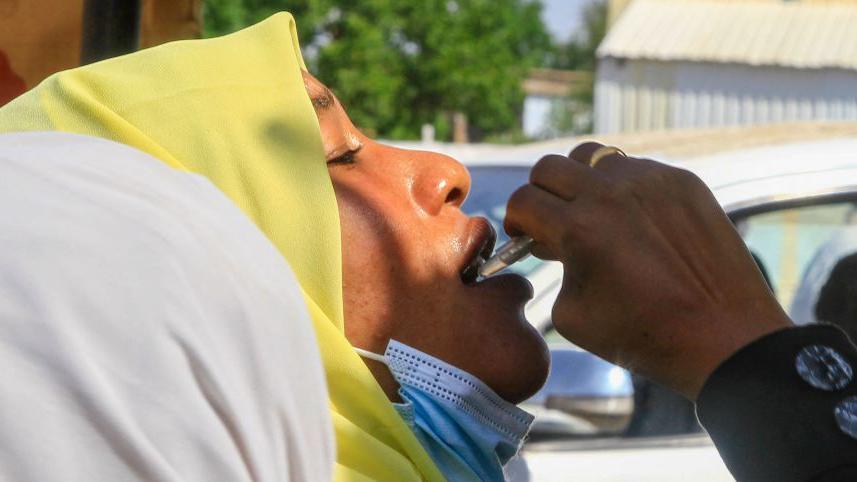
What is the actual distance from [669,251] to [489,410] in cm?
47

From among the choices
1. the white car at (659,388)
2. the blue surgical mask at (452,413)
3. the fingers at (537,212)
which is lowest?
the white car at (659,388)

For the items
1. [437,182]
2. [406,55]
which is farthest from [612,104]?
[437,182]

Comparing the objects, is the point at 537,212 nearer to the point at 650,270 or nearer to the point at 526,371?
the point at 650,270

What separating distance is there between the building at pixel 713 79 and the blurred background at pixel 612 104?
28mm

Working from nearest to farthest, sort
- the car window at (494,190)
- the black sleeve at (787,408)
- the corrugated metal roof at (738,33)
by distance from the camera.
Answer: the black sleeve at (787,408) → the car window at (494,190) → the corrugated metal roof at (738,33)

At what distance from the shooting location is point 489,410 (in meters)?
1.73

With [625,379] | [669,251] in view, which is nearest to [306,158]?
[669,251]

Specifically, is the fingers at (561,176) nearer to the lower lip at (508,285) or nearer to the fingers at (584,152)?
the fingers at (584,152)

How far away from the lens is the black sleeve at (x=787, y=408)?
120 cm

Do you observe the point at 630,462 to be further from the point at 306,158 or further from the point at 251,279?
the point at 251,279

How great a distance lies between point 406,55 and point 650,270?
2332 cm

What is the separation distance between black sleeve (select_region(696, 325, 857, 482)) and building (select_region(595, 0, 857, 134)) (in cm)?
1392

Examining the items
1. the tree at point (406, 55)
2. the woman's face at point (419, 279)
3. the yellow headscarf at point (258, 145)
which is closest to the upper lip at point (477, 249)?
the woman's face at point (419, 279)

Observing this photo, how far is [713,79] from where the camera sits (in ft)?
53.7
